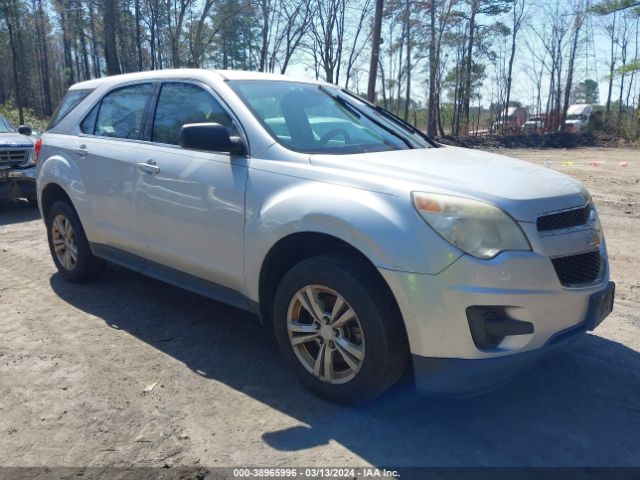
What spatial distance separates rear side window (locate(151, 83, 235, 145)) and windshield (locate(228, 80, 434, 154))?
191 mm

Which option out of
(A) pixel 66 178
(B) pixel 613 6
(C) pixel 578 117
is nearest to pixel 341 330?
(A) pixel 66 178

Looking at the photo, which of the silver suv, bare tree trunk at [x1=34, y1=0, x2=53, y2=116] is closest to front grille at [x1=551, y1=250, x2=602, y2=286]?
the silver suv

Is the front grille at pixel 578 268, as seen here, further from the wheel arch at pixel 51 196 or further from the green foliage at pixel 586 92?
the green foliage at pixel 586 92

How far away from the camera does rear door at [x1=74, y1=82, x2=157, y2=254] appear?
13.7 ft

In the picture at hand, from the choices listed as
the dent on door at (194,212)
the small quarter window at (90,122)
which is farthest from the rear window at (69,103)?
the dent on door at (194,212)

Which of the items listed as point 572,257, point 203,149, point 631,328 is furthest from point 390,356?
point 631,328

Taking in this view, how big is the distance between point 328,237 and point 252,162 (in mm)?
728

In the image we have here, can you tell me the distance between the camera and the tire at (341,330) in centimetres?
273

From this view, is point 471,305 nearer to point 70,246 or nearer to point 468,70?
point 70,246

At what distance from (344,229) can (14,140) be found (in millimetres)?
8571

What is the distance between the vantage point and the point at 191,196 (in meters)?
3.61

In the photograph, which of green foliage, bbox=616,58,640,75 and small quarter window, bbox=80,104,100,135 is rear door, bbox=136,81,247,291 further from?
green foliage, bbox=616,58,640,75

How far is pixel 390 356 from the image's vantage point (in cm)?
273

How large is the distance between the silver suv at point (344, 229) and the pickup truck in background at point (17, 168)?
5.31 m
